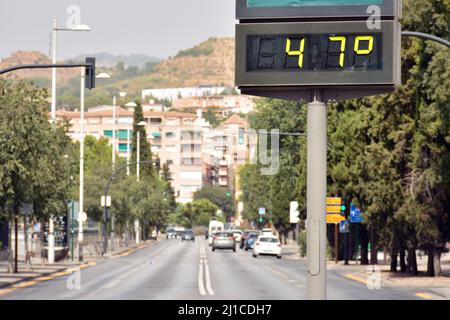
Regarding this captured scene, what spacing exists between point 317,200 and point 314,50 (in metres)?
1.65

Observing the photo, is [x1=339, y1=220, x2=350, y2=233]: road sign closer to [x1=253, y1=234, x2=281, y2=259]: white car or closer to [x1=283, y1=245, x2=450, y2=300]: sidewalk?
[x1=283, y1=245, x2=450, y2=300]: sidewalk

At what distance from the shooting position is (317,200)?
12.6 meters

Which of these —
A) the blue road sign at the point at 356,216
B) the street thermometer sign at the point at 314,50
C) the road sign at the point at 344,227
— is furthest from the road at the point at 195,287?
the street thermometer sign at the point at 314,50

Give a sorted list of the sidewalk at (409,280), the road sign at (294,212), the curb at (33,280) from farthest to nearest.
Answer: the road sign at (294,212) < the curb at (33,280) < the sidewalk at (409,280)

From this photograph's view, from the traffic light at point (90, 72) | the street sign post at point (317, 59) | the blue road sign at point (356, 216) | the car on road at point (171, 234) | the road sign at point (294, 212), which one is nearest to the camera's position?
the street sign post at point (317, 59)

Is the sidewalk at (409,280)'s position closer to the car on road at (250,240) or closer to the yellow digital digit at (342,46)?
the yellow digital digit at (342,46)

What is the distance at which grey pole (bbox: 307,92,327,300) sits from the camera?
40.9 ft

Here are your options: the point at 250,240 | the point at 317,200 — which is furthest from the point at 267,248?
the point at 317,200

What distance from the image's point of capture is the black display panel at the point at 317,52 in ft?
41.4

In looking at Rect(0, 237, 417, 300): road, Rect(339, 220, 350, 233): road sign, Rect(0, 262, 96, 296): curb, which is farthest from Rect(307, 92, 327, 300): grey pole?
Rect(339, 220, 350, 233): road sign

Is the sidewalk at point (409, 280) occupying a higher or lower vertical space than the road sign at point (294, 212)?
lower

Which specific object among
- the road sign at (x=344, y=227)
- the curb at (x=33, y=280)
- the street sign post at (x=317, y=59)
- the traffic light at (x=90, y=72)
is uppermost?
the traffic light at (x=90, y=72)

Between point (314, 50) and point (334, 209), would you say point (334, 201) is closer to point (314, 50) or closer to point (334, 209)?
point (334, 209)
